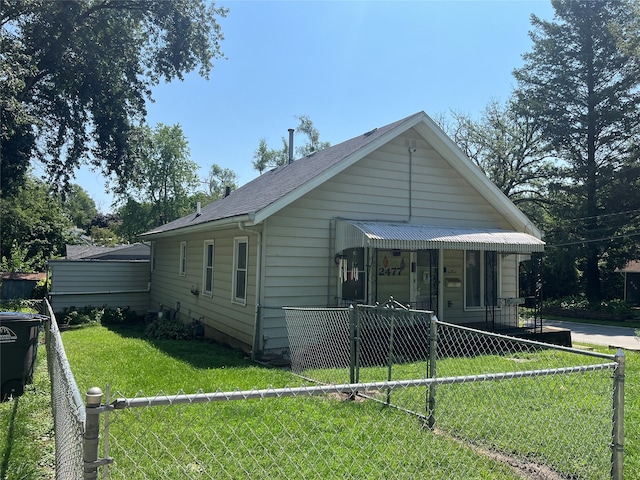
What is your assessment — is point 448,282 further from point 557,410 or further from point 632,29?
point 632,29

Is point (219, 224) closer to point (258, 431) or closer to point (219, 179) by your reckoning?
point (258, 431)

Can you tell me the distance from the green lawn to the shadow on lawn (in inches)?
19.6

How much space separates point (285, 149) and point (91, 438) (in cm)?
4345

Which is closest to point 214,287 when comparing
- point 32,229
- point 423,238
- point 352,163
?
point 352,163

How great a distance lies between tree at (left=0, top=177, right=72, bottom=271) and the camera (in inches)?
1180

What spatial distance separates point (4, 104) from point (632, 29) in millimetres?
28229

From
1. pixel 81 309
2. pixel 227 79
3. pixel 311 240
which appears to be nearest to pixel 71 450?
pixel 311 240

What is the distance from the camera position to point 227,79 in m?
19.0

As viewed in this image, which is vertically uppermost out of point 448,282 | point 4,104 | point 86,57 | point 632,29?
point 632,29

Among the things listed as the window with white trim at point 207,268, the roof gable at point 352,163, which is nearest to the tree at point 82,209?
the window with white trim at point 207,268

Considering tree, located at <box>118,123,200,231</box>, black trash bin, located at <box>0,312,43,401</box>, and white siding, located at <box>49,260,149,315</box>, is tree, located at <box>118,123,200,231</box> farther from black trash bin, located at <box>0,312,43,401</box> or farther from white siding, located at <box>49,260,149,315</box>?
black trash bin, located at <box>0,312,43,401</box>

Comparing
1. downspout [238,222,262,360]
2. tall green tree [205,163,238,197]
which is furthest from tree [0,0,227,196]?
tall green tree [205,163,238,197]

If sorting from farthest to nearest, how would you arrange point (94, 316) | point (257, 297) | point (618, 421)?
1. point (94, 316)
2. point (257, 297)
3. point (618, 421)

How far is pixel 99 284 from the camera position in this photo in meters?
16.7
